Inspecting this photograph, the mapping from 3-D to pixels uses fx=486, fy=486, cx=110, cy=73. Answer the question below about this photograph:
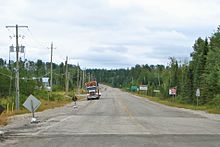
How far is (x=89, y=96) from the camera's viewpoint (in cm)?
9275

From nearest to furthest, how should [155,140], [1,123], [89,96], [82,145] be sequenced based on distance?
[82,145] → [155,140] → [1,123] → [89,96]

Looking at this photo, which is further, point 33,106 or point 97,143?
point 33,106

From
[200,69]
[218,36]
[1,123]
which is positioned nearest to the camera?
[1,123]

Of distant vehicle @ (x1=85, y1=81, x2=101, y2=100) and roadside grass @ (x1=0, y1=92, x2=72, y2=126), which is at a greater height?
distant vehicle @ (x1=85, y1=81, x2=101, y2=100)

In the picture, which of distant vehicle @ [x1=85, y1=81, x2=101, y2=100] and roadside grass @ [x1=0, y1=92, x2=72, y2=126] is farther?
distant vehicle @ [x1=85, y1=81, x2=101, y2=100]

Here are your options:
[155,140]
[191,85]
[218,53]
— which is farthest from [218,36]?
[155,140]

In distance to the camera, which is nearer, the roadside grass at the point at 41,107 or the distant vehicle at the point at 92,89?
the roadside grass at the point at 41,107

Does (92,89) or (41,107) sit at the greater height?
(92,89)

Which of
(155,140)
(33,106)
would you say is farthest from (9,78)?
(155,140)

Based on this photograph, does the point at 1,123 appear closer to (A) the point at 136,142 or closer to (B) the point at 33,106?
(B) the point at 33,106

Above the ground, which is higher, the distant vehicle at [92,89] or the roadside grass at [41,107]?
the distant vehicle at [92,89]

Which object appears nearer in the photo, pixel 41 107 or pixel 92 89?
pixel 41 107

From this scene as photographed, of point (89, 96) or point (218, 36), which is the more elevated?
point (218, 36)

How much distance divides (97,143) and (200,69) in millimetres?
56000
